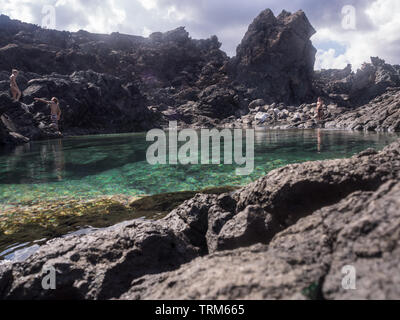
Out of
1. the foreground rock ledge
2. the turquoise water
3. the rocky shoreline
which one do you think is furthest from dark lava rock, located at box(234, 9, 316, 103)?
the foreground rock ledge

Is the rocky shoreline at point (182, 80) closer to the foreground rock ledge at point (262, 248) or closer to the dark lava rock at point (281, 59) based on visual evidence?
the dark lava rock at point (281, 59)

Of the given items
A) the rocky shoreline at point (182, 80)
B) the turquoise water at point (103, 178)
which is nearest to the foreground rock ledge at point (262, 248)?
the turquoise water at point (103, 178)

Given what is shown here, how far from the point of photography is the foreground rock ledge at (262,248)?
154cm

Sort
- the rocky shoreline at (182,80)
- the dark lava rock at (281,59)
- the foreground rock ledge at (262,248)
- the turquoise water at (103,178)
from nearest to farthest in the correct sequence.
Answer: the foreground rock ledge at (262,248) → the turquoise water at (103,178) → the rocky shoreline at (182,80) → the dark lava rock at (281,59)

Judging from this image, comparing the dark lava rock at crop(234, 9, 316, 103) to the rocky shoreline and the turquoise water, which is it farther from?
the turquoise water

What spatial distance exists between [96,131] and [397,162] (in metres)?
36.9

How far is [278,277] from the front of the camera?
5.34 feet

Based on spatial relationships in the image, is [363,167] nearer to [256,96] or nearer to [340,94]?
[256,96]

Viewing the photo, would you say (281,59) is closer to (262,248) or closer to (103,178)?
(103,178)

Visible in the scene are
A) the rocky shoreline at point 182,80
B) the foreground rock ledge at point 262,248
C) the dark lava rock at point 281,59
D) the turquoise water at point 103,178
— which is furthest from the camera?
the dark lava rock at point 281,59

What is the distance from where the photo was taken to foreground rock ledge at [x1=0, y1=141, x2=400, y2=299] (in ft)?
5.04

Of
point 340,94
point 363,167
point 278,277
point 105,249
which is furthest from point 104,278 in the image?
point 340,94

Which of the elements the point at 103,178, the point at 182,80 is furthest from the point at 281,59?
the point at 103,178

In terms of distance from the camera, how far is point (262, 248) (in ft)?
7.07
